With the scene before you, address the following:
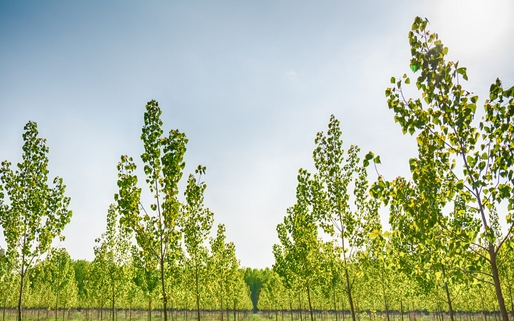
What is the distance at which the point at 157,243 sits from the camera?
9.49 m

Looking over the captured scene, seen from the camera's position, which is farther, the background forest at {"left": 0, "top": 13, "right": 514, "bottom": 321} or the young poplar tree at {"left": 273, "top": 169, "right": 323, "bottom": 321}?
the young poplar tree at {"left": 273, "top": 169, "right": 323, "bottom": 321}

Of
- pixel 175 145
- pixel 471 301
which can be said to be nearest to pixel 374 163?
pixel 175 145

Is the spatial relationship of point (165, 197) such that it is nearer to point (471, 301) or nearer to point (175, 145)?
point (175, 145)

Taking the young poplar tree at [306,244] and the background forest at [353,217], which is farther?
the young poplar tree at [306,244]

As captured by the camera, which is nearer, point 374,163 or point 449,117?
point 374,163

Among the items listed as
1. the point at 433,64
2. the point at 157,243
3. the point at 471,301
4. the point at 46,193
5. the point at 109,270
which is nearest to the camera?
the point at 433,64

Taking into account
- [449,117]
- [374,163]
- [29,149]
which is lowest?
[374,163]

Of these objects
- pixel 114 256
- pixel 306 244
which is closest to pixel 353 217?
pixel 306 244

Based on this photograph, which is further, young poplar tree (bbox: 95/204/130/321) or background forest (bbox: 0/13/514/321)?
young poplar tree (bbox: 95/204/130/321)

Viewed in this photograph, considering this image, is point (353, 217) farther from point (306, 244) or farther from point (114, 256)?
point (114, 256)

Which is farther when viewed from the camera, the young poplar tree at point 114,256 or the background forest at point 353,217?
the young poplar tree at point 114,256

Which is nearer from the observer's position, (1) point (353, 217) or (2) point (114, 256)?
(1) point (353, 217)

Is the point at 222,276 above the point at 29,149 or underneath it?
underneath

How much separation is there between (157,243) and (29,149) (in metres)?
6.90
